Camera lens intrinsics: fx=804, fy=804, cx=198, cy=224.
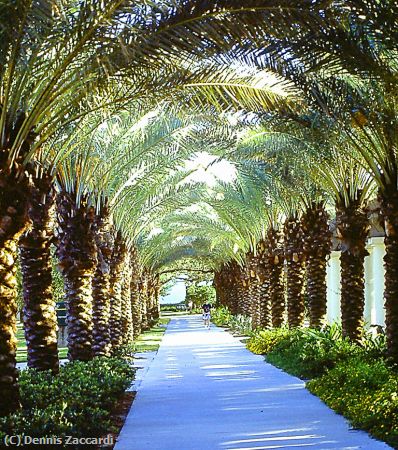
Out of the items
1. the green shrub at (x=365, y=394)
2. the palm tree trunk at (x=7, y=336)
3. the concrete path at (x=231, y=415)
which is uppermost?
the palm tree trunk at (x=7, y=336)

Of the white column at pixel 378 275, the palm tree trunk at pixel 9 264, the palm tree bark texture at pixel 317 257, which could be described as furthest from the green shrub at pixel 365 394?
the white column at pixel 378 275

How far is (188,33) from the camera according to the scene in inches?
379

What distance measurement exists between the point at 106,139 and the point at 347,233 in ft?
19.0

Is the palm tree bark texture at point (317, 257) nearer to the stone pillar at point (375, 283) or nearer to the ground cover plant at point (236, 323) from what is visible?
the stone pillar at point (375, 283)

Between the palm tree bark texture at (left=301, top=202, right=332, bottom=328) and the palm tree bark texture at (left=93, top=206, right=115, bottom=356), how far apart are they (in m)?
5.71

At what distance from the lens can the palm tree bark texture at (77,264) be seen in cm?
1634

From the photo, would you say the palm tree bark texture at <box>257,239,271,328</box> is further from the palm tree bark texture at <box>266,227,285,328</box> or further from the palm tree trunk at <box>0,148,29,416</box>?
the palm tree trunk at <box>0,148,29,416</box>

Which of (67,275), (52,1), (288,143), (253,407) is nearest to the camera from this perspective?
(52,1)

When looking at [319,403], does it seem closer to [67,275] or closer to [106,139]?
[67,275]

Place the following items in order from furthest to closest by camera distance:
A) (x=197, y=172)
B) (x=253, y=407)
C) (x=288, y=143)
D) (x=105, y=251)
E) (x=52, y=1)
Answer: (x=197, y=172), (x=105, y=251), (x=288, y=143), (x=253, y=407), (x=52, y=1)

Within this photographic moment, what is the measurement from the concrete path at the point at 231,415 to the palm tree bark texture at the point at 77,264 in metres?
1.65

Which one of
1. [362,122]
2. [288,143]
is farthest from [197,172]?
[362,122]

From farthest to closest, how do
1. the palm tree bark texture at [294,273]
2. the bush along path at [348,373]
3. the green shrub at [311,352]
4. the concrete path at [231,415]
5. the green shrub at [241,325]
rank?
the green shrub at [241,325]
the palm tree bark texture at [294,273]
the green shrub at [311,352]
the bush along path at [348,373]
the concrete path at [231,415]

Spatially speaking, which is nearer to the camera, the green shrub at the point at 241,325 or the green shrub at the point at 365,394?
the green shrub at the point at 365,394
